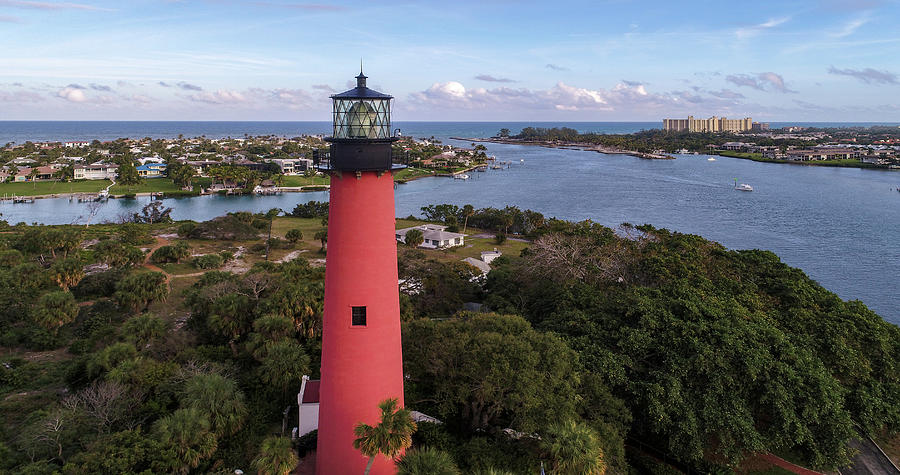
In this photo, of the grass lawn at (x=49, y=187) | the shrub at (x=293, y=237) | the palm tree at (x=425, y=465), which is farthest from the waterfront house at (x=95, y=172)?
the palm tree at (x=425, y=465)

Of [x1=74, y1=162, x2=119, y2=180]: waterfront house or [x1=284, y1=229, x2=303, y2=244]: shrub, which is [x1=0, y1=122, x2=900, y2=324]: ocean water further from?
[x1=284, y1=229, x2=303, y2=244]: shrub

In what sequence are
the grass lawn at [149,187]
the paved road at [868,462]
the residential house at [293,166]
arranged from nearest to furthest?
the paved road at [868,462]
the grass lawn at [149,187]
the residential house at [293,166]

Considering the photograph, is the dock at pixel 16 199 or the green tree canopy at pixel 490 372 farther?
the dock at pixel 16 199

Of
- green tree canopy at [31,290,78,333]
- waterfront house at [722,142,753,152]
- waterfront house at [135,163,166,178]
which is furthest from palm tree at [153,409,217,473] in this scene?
waterfront house at [722,142,753,152]

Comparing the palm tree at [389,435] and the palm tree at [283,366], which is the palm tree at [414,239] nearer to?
the palm tree at [283,366]

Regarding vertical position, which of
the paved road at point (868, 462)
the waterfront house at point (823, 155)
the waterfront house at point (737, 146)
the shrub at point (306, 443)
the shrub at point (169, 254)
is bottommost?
the paved road at point (868, 462)

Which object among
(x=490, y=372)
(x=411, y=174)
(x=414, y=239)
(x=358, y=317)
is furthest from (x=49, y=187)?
(x=358, y=317)
